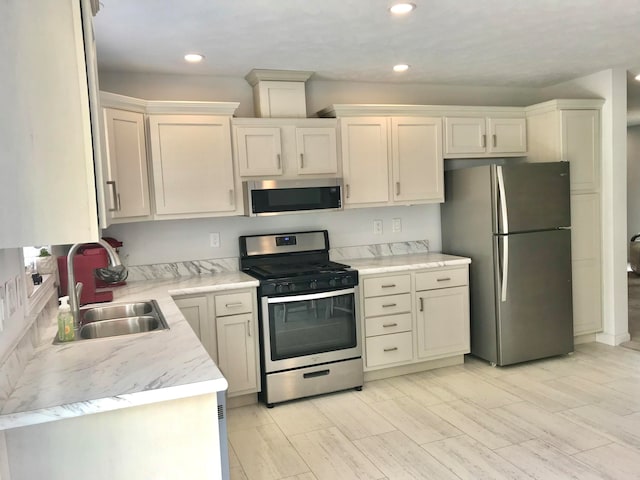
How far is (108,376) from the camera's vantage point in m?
1.69

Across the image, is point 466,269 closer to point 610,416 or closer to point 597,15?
point 610,416

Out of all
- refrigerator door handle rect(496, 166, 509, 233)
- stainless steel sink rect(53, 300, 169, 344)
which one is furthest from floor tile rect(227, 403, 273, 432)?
refrigerator door handle rect(496, 166, 509, 233)

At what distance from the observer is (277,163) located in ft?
12.4

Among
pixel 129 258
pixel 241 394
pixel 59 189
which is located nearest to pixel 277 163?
pixel 129 258

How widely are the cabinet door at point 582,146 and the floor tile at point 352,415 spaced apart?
8.35ft

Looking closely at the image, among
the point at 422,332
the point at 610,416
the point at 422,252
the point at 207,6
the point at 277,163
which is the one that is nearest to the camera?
the point at 207,6

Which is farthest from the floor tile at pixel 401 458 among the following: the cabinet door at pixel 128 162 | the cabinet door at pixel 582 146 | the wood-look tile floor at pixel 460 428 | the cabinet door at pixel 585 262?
the cabinet door at pixel 582 146

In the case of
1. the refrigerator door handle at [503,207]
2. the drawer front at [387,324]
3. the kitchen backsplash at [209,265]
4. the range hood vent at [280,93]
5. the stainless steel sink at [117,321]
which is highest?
the range hood vent at [280,93]

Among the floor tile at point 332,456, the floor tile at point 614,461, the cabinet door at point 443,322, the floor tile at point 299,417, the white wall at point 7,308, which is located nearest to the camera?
the white wall at point 7,308

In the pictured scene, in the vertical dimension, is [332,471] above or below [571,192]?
below

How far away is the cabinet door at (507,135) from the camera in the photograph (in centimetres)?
443

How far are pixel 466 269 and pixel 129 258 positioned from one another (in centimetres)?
258

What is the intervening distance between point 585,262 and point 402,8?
296 centimetres

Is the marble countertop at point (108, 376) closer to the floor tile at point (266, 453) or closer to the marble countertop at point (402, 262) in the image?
the floor tile at point (266, 453)
